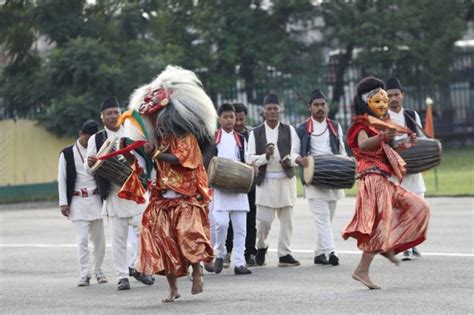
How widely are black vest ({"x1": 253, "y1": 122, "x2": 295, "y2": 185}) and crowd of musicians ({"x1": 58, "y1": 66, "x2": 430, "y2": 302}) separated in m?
0.01

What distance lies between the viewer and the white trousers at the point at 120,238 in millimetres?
14414

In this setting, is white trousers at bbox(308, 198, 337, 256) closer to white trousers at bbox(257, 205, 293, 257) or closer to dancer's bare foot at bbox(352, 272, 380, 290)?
white trousers at bbox(257, 205, 293, 257)

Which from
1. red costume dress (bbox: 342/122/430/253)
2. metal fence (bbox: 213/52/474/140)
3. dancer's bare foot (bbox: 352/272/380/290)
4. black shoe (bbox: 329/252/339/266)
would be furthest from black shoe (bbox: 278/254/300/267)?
metal fence (bbox: 213/52/474/140)

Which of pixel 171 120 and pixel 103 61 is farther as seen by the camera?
pixel 103 61

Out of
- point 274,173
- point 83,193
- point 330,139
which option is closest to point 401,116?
point 330,139

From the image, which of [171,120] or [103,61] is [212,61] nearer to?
[103,61]

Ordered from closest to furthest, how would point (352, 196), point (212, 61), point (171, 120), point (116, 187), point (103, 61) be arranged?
point (171, 120) → point (116, 187) → point (352, 196) → point (103, 61) → point (212, 61)

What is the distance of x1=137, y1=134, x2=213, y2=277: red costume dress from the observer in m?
12.3

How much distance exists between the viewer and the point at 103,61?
120ft

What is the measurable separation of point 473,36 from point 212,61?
34.4ft

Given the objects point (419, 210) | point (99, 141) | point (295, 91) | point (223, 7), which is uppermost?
point (223, 7)

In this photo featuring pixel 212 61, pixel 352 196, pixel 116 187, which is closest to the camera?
pixel 116 187

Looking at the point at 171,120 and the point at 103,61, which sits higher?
the point at 103,61

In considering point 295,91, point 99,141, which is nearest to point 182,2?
point 295,91
